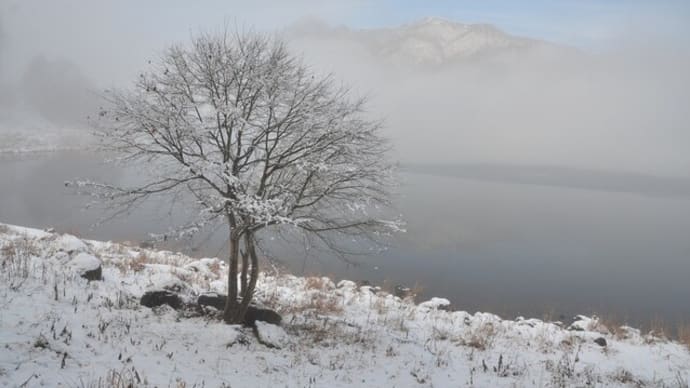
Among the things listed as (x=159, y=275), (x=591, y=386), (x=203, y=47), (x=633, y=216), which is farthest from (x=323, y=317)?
(x=633, y=216)

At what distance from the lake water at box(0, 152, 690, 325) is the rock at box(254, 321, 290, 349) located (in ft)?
18.7

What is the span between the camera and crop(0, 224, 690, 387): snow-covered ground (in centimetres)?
695

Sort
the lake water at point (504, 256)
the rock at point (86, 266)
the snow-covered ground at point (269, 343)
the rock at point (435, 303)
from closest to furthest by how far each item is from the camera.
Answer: the snow-covered ground at point (269, 343) < the rock at point (86, 266) < the rock at point (435, 303) < the lake water at point (504, 256)

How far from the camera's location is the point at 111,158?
9.73 meters

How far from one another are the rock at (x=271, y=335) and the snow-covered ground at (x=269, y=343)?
0.03 metres

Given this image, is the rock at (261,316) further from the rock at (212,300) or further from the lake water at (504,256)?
the lake water at (504,256)

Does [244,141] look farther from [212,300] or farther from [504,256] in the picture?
[504,256]

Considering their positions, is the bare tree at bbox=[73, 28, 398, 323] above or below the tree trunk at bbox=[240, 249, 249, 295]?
above

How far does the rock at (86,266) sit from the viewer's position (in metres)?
11.6

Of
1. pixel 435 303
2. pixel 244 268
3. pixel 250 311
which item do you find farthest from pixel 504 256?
pixel 244 268

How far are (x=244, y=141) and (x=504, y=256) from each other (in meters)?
37.7

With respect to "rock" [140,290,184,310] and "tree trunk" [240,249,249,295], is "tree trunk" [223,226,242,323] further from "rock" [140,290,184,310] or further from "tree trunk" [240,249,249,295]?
"rock" [140,290,184,310]

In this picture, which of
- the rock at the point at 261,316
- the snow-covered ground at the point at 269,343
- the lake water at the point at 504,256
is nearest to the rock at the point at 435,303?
the snow-covered ground at the point at 269,343

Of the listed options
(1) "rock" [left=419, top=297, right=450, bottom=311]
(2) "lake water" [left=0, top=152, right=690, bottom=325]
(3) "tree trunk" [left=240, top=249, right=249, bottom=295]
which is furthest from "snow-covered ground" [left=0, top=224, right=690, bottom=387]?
(2) "lake water" [left=0, top=152, right=690, bottom=325]
